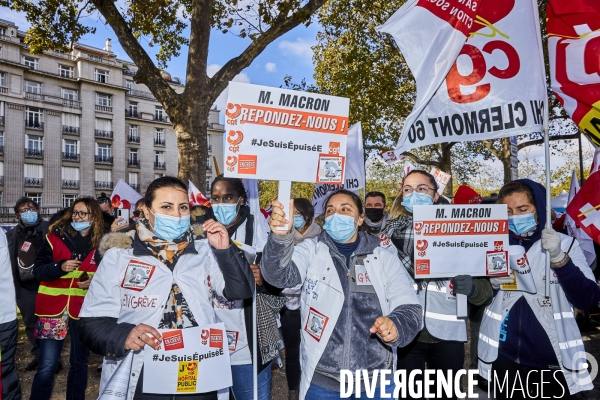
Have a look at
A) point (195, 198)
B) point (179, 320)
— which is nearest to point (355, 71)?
point (195, 198)

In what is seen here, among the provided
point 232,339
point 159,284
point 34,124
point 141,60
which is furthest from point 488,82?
point 34,124

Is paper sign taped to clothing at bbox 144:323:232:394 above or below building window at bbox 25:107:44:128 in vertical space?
below

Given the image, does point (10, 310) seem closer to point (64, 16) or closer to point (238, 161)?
point (238, 161)

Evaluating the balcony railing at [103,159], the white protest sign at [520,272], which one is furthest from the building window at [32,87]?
the white protest sign at [520,272]

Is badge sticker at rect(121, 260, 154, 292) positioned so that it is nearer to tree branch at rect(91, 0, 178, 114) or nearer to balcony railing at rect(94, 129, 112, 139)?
tree branch at rect(91, 0, 178, 114)

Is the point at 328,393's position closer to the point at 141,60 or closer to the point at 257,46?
the point at 257,46

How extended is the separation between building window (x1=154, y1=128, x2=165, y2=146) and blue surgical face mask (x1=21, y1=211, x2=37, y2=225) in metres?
57.9

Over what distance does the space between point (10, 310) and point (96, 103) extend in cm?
5744

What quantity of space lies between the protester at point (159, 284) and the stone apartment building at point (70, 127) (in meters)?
42.8

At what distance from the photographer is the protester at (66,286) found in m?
4.16

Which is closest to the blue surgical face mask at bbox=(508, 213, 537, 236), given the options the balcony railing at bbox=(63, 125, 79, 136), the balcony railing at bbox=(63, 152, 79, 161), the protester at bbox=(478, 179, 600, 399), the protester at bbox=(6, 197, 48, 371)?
the protester at bbox=(478, 179, 600, 399)

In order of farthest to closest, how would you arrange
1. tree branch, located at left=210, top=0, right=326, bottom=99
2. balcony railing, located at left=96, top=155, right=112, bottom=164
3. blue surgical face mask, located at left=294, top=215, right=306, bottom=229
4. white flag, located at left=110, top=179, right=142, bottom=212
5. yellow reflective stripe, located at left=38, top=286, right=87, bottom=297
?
1. balcony railing, located at left=96, top=155, right=112, bottom=164
2. tree branch, located at left=210, top=0, right=326, bottom=99
3. white flag, located at left=110, top=179, right=142, bottom=212
4. blue surgical face mask, located at left=294, top=215, right=306, bottom=229
5. yellow reflective stripe, located at left=38, top=286, right=87, bottom=297

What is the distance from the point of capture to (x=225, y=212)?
3.77 m

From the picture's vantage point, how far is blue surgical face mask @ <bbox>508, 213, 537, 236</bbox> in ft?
11.0
